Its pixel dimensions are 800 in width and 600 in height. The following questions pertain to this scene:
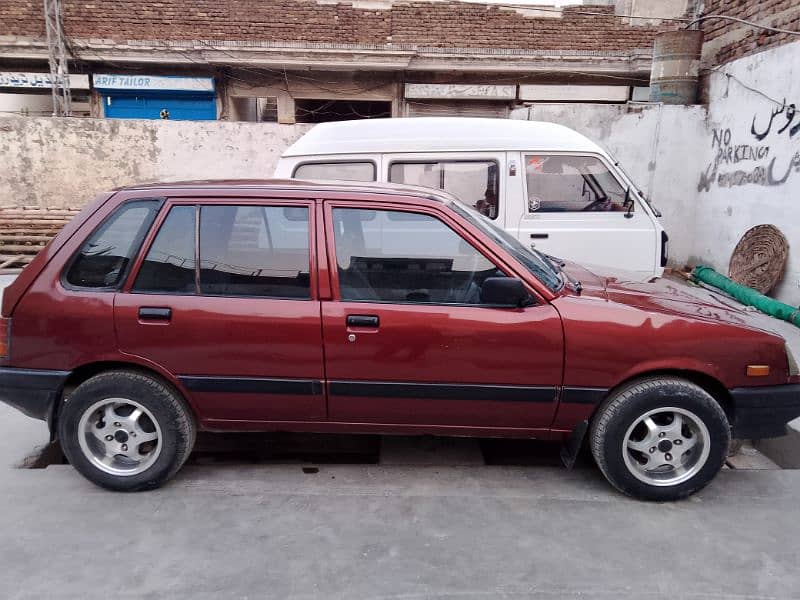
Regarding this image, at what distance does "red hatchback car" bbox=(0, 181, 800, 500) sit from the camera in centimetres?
301

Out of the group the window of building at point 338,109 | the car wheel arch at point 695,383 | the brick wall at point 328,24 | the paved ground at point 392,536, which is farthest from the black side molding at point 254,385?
the window of building at point 338,109

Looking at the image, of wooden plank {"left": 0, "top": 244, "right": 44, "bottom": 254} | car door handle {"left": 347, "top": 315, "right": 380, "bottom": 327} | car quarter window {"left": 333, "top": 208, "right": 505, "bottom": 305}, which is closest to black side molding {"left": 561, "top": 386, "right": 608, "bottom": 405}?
car quarter window {"left": 333, "top": 208, "right": 505, "bottom": 305}

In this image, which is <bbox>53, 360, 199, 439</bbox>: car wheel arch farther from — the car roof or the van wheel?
the car roof

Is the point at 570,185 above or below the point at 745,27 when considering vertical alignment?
below

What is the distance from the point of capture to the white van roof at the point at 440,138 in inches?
214

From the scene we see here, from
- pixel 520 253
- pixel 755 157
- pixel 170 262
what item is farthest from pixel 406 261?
pixel 755 157

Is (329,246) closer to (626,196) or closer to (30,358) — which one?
(30,358)

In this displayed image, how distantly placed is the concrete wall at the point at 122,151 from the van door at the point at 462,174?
4738 mm

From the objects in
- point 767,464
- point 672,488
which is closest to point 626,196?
point 767,464

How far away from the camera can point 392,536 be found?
9.36ft

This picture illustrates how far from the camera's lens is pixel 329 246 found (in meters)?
3.10

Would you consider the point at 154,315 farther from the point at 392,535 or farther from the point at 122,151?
the point at 122,151

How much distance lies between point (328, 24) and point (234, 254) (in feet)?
42.7

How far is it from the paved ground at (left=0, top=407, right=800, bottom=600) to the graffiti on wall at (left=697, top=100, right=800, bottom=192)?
488cm
